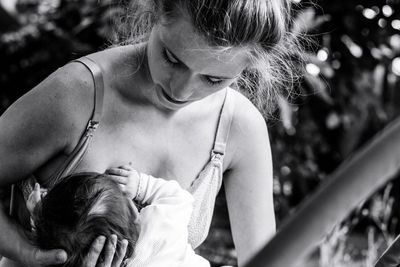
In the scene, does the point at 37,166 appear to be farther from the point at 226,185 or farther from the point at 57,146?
the point at 226,185

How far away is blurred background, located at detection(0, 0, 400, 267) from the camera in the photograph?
3389mm

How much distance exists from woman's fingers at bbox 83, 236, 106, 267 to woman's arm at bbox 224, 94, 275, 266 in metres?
0.63

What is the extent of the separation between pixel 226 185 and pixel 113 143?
Result: 0.48 meters

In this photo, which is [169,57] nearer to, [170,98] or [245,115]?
[170,98]

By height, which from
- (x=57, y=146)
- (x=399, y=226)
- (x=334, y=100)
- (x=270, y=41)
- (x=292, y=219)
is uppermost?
(x=292, y=219)

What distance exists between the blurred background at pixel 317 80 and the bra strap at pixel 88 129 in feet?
4.75

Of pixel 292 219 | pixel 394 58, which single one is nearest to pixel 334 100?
pixel 394 58

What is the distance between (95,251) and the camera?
5.66 feet

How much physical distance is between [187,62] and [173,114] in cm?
40

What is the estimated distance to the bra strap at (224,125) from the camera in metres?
2.19

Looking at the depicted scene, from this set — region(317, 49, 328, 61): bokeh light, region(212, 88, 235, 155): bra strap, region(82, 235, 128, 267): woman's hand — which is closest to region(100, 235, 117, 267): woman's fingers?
region(82, 235, 128, 267): woman's hand

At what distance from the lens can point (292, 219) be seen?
797 mm

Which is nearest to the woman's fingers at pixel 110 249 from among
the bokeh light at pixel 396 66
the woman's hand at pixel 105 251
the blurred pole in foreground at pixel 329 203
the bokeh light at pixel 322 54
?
the woman's hand at pixel 105 251

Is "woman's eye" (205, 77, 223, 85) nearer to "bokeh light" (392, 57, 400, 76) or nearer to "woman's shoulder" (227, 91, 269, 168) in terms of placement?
"woman's shoulder" (227, 91, 269, 168)
